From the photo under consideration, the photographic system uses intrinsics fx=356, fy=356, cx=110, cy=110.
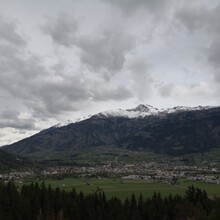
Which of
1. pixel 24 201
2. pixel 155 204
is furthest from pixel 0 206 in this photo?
pixel 155 204

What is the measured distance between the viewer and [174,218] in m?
114

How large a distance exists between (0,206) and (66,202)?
22.9 m

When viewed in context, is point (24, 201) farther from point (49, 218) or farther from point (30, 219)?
point (49, 218)

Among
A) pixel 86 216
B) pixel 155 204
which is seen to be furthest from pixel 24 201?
pixel 155 204

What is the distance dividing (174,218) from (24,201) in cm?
4908

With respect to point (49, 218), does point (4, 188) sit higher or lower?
higher

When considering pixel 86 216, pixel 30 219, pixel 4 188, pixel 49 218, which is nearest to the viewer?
pixel 49 218

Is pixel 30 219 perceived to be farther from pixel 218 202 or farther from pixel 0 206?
pixel 218 202

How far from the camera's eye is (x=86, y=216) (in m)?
117

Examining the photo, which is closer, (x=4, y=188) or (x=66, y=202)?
(x=66, y=202)

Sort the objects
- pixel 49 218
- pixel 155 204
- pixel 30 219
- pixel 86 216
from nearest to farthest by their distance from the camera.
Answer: pixel 49 218, pixel 30 219, pixel 86 216, pixel 155 204

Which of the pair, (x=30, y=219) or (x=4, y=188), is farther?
(x=4, y=188)

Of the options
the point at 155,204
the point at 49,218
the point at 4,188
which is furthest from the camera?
the point at 4,188

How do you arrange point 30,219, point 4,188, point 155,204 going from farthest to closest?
point 4,188
point 155,204
point 30,219
